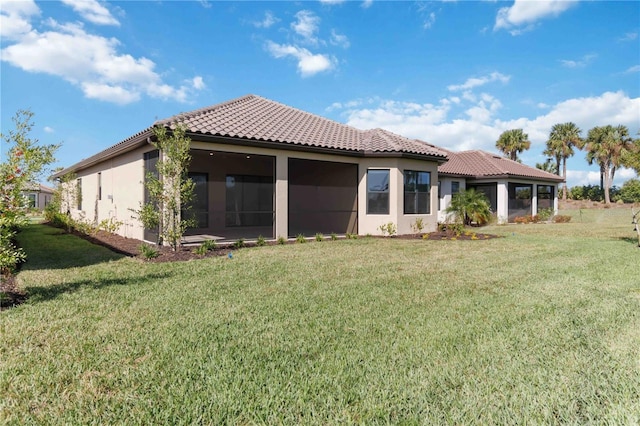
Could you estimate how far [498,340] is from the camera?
3508 millimetres

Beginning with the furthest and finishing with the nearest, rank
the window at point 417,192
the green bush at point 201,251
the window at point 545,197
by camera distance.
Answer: the window at point 545,197
the window at point 417,192
the green bush at point 201,251

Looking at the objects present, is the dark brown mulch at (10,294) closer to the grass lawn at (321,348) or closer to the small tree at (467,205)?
the grass lawn at (321,348)

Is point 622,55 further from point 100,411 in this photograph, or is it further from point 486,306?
point 100,411

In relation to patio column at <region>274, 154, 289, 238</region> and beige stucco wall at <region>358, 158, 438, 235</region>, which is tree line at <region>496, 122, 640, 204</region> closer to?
beige stucco wall at <region>358, 158, 438, 235</region>

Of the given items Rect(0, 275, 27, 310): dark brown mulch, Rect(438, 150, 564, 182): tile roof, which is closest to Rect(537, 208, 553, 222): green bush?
Rect(438, 150, 564, 182): tile roof

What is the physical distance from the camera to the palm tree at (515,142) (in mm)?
39656

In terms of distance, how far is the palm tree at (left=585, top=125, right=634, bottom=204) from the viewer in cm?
4075

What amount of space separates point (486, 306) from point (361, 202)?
369 inches

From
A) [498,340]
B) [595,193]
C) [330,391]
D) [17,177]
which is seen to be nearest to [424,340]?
[498,340]

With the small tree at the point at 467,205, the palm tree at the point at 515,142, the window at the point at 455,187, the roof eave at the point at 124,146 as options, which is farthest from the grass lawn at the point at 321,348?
the palm tree at the point at 515,142

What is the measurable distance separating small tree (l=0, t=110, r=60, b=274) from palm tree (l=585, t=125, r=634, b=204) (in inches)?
2082

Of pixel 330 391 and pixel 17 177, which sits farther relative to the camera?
pixel 17 177

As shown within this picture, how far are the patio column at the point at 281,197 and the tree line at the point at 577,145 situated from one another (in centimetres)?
3708

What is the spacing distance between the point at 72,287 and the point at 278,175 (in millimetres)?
7058
